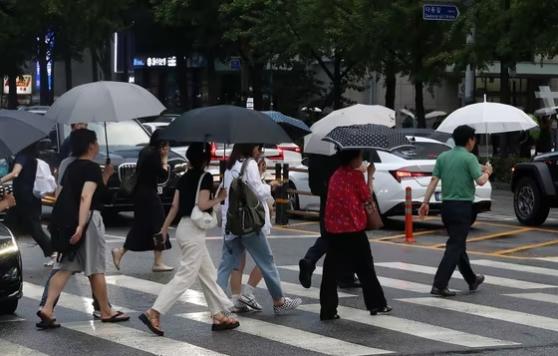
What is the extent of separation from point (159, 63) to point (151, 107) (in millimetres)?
51474

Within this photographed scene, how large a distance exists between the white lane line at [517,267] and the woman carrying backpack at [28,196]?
5.56 meters

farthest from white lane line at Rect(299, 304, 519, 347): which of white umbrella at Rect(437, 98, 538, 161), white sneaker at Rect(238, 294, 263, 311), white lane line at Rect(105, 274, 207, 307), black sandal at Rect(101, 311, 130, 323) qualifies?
white umbrella at Rect(437, 98, 538, 161)

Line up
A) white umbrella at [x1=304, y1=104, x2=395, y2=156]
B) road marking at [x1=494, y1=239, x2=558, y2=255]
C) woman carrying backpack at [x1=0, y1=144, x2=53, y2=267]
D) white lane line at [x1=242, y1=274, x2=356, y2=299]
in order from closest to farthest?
white umbrella at [x1=304, y1=104, x2=395, y2=156] → white lane line at [x1=242, y1=274, x2=356, y2=299] → woman carrying backpack at [x1=0, y1=144, x2=53, y2=267] → road marking at [x1=494, y1=239, x2=558, y2=255]

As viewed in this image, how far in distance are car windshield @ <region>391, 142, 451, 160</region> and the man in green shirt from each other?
7155 millimetres

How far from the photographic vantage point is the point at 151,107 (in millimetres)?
12008

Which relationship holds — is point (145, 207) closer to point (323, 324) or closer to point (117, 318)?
point (117, 318)

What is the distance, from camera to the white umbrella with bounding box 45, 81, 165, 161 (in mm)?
11758

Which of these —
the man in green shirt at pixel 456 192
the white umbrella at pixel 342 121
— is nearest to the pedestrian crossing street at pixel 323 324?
the man in green shirt at pixel 456 192

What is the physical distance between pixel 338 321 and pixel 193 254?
1584 mm

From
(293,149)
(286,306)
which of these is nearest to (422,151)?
(293,149)

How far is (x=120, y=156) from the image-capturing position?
2019 cm

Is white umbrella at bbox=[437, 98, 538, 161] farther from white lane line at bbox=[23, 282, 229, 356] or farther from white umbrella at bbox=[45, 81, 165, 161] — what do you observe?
white lane line at bbox=[23, 282, 229, 356]

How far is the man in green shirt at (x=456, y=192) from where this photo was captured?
12367mm

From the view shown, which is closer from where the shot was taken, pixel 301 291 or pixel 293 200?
pixel 301 291
